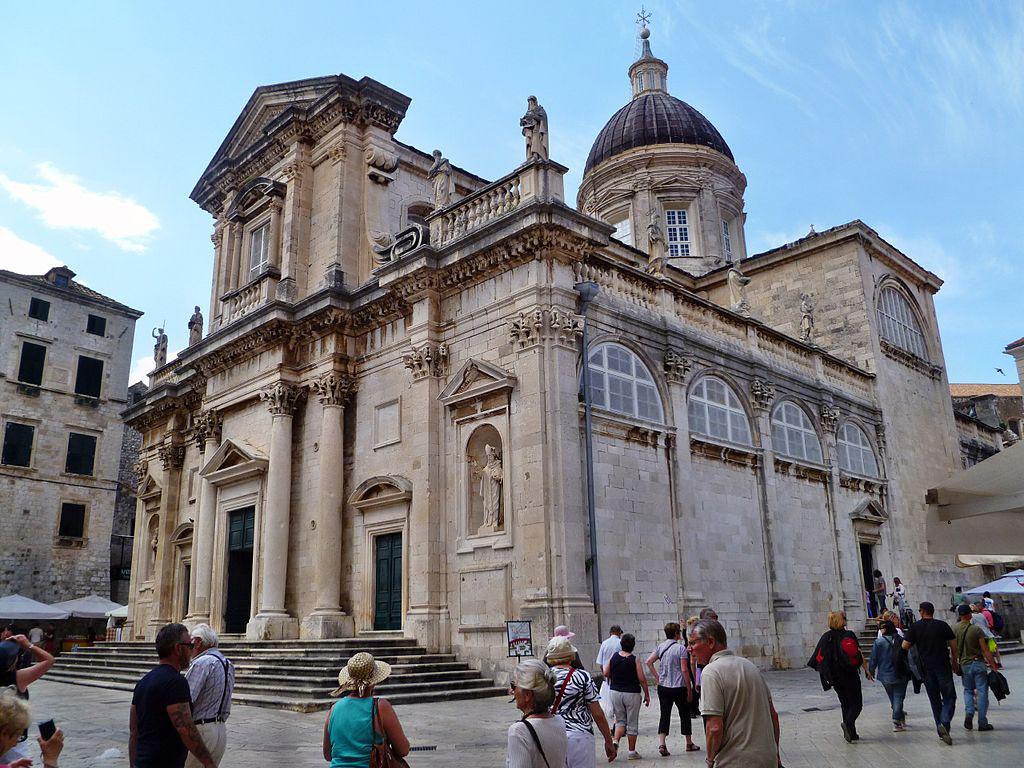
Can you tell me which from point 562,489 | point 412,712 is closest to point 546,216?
point 562,489

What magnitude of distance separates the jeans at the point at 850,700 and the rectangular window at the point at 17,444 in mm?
36521

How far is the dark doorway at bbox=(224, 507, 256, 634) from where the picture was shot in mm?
22594

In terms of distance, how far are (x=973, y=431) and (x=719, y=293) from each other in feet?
45.1

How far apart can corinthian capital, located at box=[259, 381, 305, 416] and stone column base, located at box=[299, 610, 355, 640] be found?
5.26 m

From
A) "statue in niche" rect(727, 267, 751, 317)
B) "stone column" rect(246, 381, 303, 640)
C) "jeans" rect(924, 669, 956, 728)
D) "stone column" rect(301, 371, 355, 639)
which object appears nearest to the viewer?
"jeans" rect(924, 669, 956, 728)

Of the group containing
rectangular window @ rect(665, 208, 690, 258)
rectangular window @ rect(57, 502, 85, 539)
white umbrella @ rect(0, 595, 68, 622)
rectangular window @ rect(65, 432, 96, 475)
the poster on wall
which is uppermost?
rectangular window @ rect(665, 208, 690, 258)

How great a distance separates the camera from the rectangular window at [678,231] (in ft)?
115

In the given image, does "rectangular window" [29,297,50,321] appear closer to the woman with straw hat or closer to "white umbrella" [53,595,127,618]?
"white umbrella" [53,595,127,618]

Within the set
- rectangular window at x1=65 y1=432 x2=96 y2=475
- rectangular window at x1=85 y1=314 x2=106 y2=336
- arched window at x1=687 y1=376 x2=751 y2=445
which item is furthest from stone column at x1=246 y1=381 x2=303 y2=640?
rectangular window at x1=85 y1=314 x2=106 y2=336

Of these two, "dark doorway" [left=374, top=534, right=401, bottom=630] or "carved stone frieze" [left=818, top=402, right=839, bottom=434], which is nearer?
"dark doorway" [left=374, top=534, right=401, bottom=630]

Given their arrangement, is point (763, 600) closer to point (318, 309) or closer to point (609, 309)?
point (609, 309)

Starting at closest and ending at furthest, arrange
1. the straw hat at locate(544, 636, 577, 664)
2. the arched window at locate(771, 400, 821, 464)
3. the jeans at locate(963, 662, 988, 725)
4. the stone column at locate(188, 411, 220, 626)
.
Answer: the straw hat at locate(544, 636, 577, 664)
the jeans at locate(963, 662, 988, 725)
the arched window at locate(771, 400, 821, 464)
the stone column at locate(188, 411, 220, 626)

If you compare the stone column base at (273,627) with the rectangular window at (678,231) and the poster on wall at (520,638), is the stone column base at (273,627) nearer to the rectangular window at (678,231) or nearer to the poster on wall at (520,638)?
the poster on wall at (520,638)

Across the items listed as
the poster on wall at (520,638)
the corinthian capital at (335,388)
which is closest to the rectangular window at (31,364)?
the corinthian capital at (335,388)
